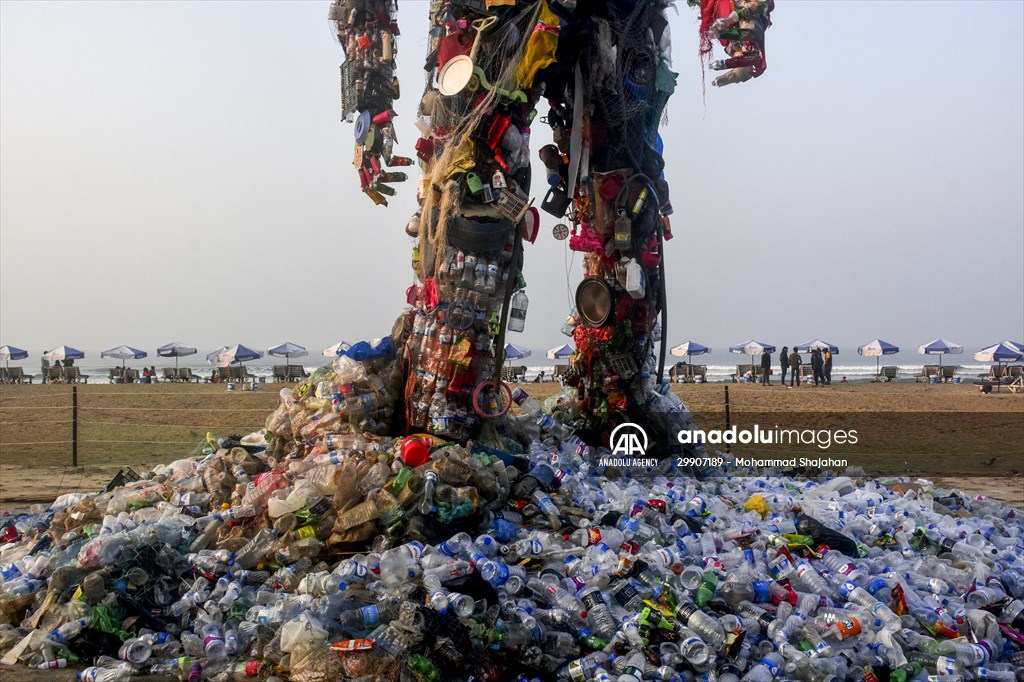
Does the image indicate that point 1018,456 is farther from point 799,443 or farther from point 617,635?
point 617,635

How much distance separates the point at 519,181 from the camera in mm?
5176

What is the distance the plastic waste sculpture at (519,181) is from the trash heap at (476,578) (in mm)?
521

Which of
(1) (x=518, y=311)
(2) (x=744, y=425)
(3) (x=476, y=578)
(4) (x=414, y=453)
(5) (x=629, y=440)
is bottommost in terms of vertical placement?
(2) (x=744, y=425)

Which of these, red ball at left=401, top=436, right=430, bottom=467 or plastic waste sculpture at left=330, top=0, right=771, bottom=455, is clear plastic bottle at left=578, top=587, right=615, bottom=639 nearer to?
red ball at left=401, top=436, right=430, bottom=467

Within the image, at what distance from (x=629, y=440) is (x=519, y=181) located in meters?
2.52

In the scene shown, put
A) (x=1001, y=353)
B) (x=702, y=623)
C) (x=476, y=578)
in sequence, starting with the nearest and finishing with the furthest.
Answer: (x=702, y=623), (x=476, y=578), (x=1001, y=353)

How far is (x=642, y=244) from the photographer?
21.1 ft

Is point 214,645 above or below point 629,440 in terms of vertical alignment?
below

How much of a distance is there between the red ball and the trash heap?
0.01 meters

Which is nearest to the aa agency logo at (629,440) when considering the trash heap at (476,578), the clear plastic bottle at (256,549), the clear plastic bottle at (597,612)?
the trash heap at (476,578)

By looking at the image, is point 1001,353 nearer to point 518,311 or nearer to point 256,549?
point 518,311

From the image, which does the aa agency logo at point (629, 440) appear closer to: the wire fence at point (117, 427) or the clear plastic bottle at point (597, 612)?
the clear plastic bottle at point (597, 612)

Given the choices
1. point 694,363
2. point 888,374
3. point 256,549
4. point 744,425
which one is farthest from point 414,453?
point 694,363

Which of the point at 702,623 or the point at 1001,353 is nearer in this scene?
the point at 702,623
